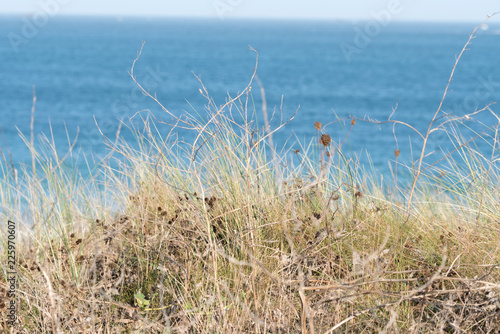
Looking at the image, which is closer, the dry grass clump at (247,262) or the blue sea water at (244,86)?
the dry grass clump at (247,262)

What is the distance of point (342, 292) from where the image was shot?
2.04 m

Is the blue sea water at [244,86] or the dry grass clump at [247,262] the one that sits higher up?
the dry grass clump at [247,262]

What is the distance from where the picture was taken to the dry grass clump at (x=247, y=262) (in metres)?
2.01

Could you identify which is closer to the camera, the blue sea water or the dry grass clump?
the dry grass clump

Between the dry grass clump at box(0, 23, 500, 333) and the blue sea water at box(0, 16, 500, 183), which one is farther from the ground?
the dry grass clump at box(0, 23, 500, 333)

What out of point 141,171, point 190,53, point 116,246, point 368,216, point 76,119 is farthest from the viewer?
point 190,53

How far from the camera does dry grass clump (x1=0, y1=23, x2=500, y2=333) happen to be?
201cm

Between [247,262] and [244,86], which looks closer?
[247,262]

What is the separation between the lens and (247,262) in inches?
89.8

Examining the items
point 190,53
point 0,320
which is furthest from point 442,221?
point 190,53

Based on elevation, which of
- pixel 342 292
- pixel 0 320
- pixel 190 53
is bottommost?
pixel 190 53

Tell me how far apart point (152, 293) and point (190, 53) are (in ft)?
227

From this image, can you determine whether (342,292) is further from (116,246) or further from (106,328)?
(116,246)

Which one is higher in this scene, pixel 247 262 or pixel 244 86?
pixel 247 262
